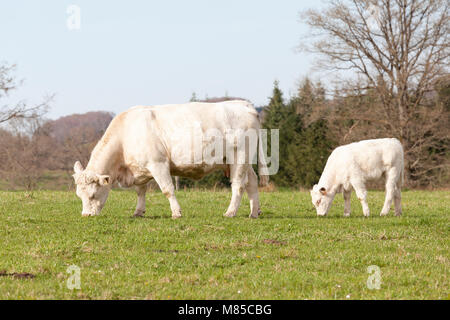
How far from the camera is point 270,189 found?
1069 inches

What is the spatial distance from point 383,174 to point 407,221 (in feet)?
10.0

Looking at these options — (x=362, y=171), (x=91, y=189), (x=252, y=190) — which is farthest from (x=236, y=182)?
(x=362, y=171)

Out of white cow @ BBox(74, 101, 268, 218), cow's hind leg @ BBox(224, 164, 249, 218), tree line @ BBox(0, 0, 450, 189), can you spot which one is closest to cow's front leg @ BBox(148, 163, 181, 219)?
white cow @ BBox(74, 101, 268, 218)

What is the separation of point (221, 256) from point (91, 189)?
491 centimetres

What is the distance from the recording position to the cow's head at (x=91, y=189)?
1225 centimetres

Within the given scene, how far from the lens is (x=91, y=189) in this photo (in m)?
12.3

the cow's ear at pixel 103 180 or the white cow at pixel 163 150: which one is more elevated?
the white cow at pixel 163 150

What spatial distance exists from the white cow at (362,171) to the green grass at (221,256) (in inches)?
76.2

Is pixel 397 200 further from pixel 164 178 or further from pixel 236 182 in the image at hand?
pixel 164 178

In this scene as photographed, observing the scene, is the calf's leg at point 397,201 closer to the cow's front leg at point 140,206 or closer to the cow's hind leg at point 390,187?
the cow's hind leg at point 390,187

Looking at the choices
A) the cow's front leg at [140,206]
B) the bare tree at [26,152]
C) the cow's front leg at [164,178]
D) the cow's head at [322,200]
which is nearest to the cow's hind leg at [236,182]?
the cow's front leg at [164,178]

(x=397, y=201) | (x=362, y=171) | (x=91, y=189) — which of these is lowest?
(x=397, y=201)

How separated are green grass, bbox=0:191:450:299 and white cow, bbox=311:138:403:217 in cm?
194
